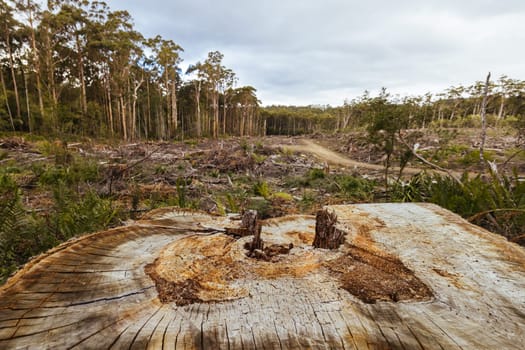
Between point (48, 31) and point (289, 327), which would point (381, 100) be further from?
point (48, 31)

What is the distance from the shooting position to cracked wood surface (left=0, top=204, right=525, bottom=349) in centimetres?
67

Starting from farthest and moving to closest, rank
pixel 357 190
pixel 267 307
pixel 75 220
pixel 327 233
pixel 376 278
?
pixel 357 190, pixel 75 220, pixel 327 233, pixel 376 278, pixel 267 307

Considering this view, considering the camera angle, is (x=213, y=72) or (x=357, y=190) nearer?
(x=357, y=190)

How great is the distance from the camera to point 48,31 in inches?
674

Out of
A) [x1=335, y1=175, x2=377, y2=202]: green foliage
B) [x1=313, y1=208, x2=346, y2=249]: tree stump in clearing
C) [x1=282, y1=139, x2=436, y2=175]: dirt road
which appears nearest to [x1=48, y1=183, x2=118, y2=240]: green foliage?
[x1=313, y1=208, x2=346, y2=249]: tree stump in clearing

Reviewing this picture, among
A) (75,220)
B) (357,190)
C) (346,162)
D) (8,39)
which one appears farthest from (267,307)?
(8,39)

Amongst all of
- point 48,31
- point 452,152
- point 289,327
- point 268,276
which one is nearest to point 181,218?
point 268,276

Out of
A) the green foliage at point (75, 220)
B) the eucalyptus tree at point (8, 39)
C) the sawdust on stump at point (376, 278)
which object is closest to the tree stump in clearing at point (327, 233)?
the sawdust on stump at point (376, 278)

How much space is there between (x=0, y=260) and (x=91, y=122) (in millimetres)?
7805

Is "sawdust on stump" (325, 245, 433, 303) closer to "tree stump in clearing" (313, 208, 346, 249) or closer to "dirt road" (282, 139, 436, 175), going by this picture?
"tree stump in clearing" (313, 208, 346, 249)

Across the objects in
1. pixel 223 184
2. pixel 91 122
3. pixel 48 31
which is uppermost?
pixel 48 31

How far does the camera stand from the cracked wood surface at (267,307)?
67cm

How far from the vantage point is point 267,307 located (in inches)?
33.1

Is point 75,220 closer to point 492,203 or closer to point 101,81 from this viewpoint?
point 492,203
